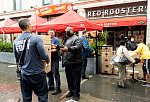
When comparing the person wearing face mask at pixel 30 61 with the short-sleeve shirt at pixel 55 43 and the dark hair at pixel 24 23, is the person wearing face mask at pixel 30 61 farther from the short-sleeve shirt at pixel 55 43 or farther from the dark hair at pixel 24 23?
the short-sleeve shirt at pixel 55 43

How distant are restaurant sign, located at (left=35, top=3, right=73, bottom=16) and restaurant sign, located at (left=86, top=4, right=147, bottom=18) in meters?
2.13

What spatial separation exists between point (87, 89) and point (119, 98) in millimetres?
1129

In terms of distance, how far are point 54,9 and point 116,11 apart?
21.7 ft

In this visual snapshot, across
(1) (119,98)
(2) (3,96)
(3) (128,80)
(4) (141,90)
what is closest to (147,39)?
(3) (128,80)

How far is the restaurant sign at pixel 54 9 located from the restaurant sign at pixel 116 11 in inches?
83.7

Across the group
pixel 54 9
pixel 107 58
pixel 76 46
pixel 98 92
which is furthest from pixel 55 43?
pixel 54 9

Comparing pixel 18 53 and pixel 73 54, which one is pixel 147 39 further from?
pixel 18 53

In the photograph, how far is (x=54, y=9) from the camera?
1427cm

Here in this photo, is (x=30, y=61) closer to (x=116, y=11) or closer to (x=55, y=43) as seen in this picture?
(x=55, y=43)

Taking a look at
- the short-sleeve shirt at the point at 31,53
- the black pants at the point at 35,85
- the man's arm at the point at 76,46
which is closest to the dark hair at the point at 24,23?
the short-sleeve shirt at the point at 31,53

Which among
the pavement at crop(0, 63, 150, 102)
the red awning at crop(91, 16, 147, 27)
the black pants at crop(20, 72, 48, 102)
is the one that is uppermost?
the red awning at crop(91, 16, 147, 27)

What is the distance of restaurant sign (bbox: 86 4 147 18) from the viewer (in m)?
10.8

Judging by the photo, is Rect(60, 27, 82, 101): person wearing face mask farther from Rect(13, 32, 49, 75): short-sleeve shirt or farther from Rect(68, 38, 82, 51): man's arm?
Rect(13, 32, 49, 75): short-sleeve shirt

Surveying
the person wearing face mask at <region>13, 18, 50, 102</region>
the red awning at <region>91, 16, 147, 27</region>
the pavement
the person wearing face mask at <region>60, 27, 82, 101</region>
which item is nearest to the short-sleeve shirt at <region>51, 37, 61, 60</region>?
the person wearing face mask at <region>60, 27, 82, 101</region>
